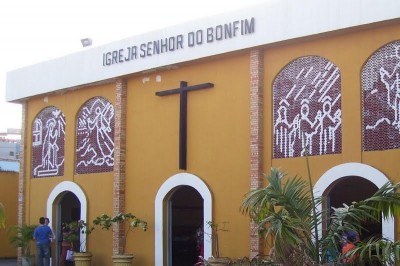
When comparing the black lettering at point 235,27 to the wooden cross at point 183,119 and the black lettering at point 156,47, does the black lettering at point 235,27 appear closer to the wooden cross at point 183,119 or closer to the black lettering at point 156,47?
the wooden cross at point 183,119

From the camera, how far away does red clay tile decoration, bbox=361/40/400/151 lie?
12922 millimetres

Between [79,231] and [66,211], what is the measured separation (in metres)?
2.10

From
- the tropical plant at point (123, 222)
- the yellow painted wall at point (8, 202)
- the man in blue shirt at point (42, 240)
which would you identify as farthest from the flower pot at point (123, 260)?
the yellow painted wall at point (8, 202)

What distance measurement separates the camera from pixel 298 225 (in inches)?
406

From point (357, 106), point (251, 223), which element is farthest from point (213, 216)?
point (357, 106)

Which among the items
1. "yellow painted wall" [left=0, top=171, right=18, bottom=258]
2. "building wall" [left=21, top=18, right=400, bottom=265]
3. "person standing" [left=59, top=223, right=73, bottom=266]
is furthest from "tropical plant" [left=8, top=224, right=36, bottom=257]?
"yellow painted wall" [left=0, top=171, right=18, bottom=258]

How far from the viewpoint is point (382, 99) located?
13.1 m

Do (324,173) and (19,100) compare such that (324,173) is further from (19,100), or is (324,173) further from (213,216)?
(19,100)

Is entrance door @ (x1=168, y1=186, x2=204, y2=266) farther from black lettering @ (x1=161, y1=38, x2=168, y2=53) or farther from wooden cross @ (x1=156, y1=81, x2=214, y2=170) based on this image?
black lettering @ (x1=161, y1=38, x2=168, y2=53)

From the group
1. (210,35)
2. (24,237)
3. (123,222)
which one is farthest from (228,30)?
(24,237)

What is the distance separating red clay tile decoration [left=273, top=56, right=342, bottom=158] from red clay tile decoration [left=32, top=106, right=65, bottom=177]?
748cm

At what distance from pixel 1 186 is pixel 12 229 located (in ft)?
15.9

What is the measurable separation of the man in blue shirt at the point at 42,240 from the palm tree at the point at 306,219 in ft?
29.0

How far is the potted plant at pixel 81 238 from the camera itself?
1755 centimetres
